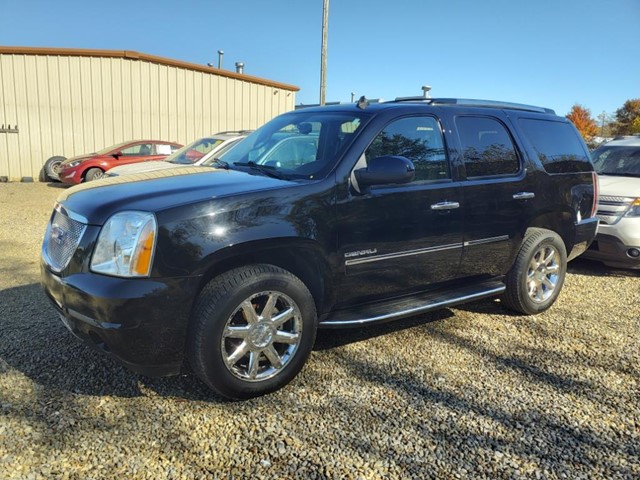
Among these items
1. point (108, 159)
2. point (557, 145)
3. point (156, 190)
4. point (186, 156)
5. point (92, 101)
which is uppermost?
point (92, 101)

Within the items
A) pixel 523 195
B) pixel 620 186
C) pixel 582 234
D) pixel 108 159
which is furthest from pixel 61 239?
pixel 108 159

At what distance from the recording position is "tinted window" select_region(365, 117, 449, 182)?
Answer: 3812 millimetres

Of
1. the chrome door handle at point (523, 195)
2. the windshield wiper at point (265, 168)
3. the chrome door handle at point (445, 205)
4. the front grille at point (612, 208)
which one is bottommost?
the front grille at point (612, 208)

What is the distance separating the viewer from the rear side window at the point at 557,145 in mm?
4762

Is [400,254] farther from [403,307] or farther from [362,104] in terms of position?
[362,104]

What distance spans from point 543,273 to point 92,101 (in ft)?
52.4

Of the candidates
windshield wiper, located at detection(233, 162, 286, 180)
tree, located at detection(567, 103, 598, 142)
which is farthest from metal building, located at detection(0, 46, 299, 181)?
tree, located at detection(567, 103, 598, 142)

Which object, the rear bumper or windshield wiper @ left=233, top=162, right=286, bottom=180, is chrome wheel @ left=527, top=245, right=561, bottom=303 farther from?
windshield wiper @ left=233, top=162, right=286, bottom=180

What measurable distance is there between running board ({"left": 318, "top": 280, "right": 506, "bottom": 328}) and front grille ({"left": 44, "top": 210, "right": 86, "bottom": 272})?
5.39ft

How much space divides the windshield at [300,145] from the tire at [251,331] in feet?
2.73

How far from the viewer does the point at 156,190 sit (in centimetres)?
319

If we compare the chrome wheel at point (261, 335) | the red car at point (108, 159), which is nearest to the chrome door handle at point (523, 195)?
the chrome wheel at point (261, 335)

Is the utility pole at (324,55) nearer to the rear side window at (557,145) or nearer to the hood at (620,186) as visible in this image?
the hood at (620,186)

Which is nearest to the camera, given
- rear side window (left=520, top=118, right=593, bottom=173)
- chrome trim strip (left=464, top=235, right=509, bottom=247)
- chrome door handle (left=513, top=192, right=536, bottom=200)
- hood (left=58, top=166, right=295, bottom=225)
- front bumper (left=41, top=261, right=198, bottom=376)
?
front bumper (left=41, top=261, right=198, bottom=376)
